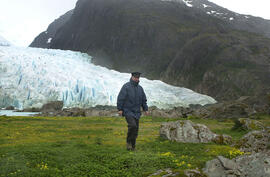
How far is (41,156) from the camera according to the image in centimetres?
1277

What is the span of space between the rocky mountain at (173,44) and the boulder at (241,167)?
179ft

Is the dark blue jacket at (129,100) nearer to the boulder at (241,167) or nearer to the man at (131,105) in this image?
the man at (131,105)

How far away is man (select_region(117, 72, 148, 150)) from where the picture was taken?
534 inches

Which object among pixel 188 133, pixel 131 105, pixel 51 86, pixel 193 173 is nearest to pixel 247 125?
pixel 188 133

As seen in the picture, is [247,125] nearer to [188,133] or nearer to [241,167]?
[188,133]

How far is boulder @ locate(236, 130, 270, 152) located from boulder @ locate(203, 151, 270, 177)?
19.3 ft

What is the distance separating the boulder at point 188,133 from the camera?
62.3ft

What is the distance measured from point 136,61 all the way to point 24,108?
6771 cm

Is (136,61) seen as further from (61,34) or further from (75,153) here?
(75,153)

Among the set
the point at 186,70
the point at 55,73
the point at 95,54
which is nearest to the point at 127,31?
the point at 95,54

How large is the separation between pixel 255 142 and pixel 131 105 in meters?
7.26

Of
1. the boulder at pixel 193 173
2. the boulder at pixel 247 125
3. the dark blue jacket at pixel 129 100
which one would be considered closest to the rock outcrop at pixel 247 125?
the boulder at pixel 247 125

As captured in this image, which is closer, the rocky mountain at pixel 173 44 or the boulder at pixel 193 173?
the boulder at pixel 193 173

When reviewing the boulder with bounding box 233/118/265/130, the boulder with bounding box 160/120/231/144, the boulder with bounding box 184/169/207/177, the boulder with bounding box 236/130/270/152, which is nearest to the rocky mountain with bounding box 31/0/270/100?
the boulder with bounding box 233/118/265/130
